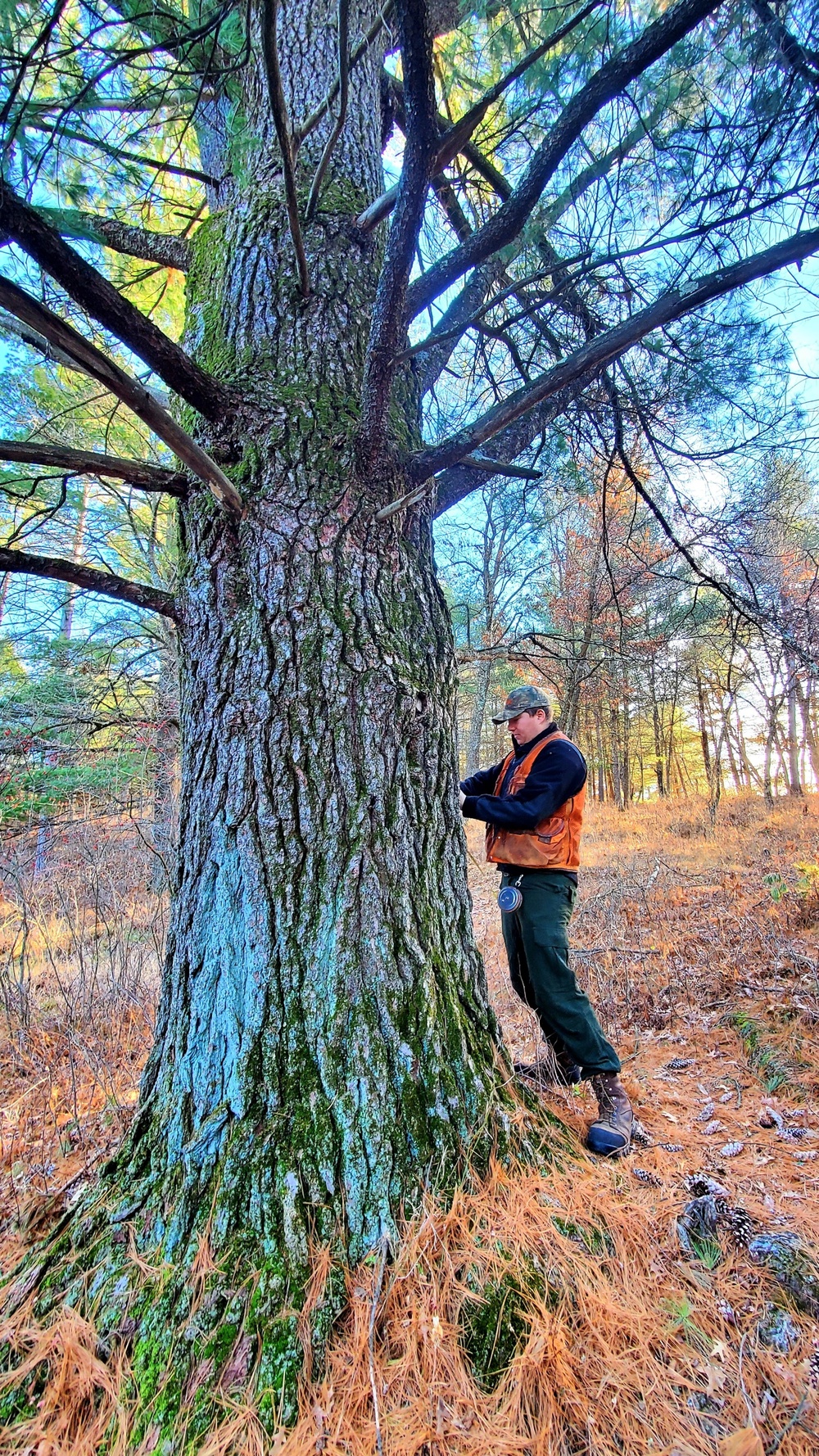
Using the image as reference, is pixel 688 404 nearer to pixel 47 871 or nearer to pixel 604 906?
pixel 604 906

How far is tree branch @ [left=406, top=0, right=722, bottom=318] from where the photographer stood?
57.1 inches

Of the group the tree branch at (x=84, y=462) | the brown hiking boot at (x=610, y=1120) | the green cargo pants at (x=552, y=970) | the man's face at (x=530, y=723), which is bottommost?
the brown hiking boot at (x=610, y=1120)

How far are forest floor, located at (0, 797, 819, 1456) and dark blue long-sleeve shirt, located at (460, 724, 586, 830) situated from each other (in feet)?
3.68

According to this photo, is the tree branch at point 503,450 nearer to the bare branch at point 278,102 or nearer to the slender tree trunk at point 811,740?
the bare branch at point 278,102

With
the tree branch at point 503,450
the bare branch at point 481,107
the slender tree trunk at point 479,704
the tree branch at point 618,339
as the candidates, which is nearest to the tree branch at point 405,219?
the bare branch at point 481,107

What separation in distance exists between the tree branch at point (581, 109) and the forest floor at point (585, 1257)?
2.63 metres

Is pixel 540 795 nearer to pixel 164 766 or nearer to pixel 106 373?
pixel 106 373

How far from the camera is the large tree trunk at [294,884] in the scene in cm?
135

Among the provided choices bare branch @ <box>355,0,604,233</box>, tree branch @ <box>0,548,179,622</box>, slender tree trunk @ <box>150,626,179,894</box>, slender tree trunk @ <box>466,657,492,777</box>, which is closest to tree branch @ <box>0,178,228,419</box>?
tree branch @ <box>0,548,179,622</box>

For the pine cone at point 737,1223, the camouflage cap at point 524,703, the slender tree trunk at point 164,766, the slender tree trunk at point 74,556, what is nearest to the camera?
the pine cone at point 737,1223

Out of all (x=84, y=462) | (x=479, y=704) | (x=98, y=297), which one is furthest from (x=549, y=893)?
(x=479, y=704)

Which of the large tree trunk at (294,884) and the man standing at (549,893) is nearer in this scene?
the large tree trunk at (294,884)

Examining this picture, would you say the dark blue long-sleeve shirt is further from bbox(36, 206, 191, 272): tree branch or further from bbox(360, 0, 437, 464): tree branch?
bbox(36, 206, 191, 272): tree branch

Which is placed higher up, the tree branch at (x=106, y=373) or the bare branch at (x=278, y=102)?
the bare branch at (x=278, y=102)
